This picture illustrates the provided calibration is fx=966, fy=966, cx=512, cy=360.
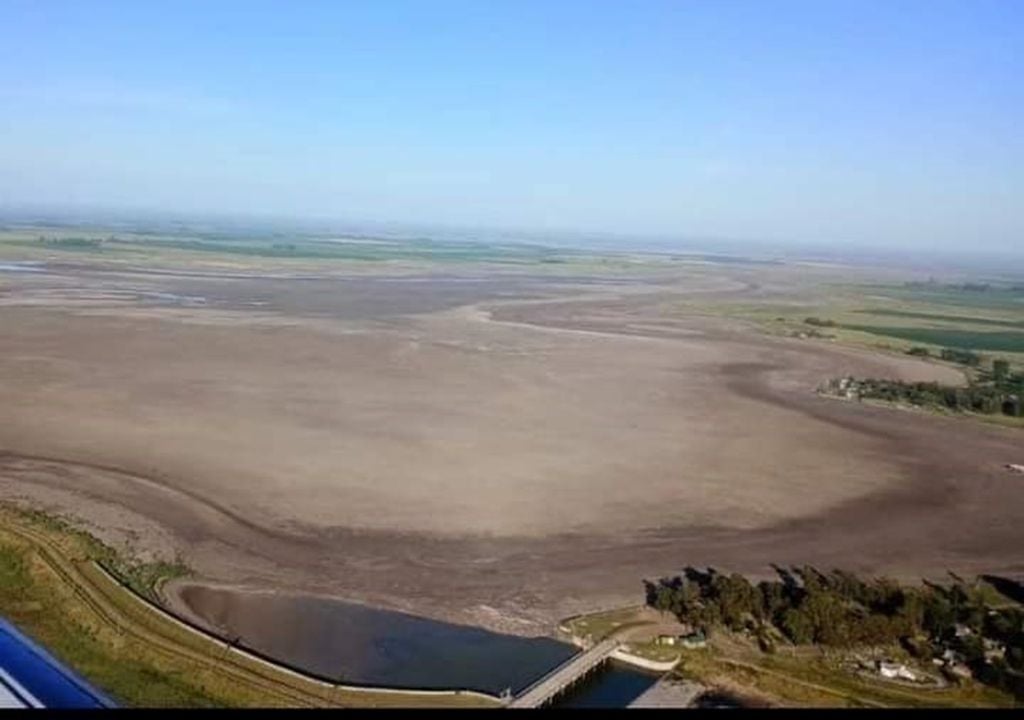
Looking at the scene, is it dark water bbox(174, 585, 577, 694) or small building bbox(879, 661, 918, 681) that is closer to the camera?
dark water bbox(174, 585, 577, 694)

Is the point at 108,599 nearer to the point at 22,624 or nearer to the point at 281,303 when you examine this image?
the point at 22,624

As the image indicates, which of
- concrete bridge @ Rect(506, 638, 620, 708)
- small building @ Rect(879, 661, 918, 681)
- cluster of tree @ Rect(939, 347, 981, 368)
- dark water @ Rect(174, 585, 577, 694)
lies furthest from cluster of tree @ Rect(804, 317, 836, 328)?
dark water @ Rect(174, 585, 577, 694)

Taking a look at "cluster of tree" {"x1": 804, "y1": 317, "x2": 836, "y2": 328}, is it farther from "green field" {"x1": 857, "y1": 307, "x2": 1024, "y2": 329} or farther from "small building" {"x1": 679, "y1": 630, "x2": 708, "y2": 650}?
"small building" {"x1": 679, "y1": 630, "x2": 708, "y2": 650}

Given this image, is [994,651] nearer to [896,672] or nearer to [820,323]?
[896,672]

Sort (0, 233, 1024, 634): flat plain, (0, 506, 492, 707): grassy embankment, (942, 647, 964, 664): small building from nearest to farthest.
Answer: (0, 506, 492, 707): grassy embankment < (942, 647, 964, 664): small building < (0, 233, 1024, 634): flat plain

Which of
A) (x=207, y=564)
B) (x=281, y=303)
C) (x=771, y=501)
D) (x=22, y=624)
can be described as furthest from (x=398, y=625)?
(x=281, y=303)

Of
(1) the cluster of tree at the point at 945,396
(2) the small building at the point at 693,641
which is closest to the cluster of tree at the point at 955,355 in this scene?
(1) the cluster of tree at the point at 945,396
